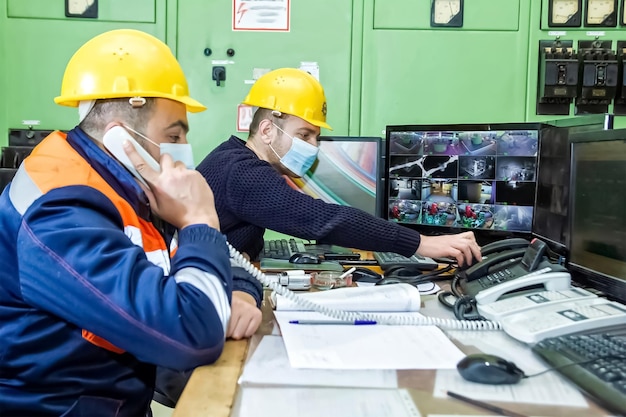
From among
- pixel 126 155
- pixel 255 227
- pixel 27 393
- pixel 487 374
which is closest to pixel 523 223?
pixel 255 227

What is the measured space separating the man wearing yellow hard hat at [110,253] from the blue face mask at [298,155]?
2.59 feet

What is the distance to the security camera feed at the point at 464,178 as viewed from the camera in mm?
1805

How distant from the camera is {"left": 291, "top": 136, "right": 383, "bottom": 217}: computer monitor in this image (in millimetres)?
2141

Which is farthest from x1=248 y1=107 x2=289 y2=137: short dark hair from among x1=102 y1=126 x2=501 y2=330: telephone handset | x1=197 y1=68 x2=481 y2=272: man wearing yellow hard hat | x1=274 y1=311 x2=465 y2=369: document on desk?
x1=274 y1=311 x2=465 y2=369: document on desk

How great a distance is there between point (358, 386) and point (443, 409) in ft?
0.37

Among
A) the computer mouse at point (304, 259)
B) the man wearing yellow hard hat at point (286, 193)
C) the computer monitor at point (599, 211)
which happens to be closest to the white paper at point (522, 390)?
the computer monitor at point (599, 211)

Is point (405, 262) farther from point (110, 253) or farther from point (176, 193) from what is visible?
point (110, 253)

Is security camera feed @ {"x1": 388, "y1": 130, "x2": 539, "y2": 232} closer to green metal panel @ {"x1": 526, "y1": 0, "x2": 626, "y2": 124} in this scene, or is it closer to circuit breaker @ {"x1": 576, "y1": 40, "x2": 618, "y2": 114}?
green metal panel @ {"x1": 526, "y1": 0, "x2": 626, "y2": 124}

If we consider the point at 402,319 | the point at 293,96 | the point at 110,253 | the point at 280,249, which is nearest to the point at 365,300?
the point at 402,319

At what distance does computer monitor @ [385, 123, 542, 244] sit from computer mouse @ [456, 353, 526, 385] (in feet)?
3.63

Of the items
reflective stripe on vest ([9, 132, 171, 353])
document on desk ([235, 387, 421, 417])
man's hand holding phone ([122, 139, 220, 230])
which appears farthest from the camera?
man's hand holding phone ([122, 139, 220, 230])

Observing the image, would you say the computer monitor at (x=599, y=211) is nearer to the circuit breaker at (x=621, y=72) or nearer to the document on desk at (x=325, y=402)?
the document on desk at (x=325, y=402)

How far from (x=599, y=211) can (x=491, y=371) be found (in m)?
0.65

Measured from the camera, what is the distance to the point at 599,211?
124cm
